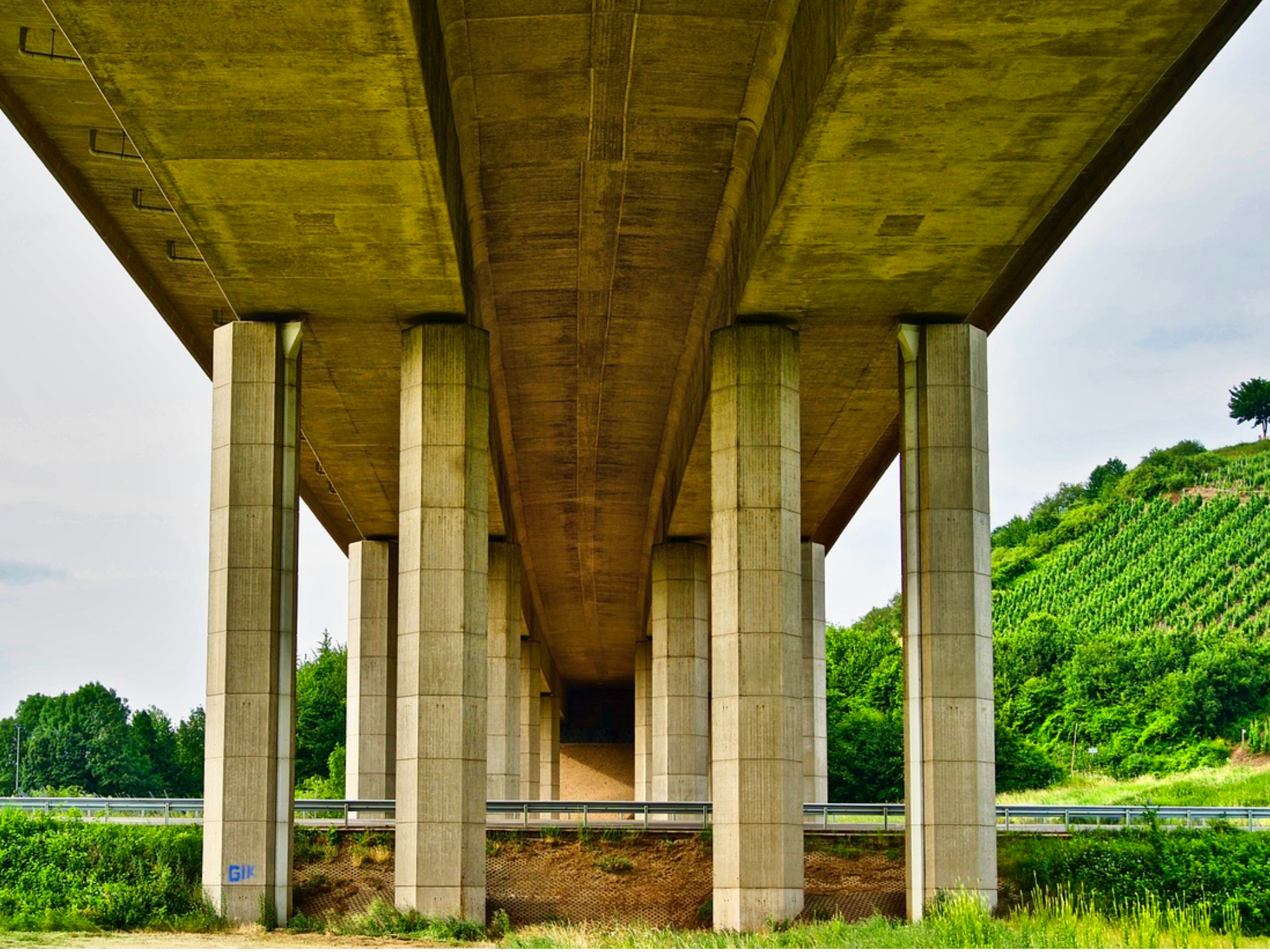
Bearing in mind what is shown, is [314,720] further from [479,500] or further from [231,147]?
A: [231,147]

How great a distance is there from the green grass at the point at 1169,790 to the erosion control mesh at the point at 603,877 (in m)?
37.8

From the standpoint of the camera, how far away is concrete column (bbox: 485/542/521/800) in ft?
177

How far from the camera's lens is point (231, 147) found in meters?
24.2

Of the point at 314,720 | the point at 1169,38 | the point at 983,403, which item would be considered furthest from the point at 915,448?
the point at 314,720

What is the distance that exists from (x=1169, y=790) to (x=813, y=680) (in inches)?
1097

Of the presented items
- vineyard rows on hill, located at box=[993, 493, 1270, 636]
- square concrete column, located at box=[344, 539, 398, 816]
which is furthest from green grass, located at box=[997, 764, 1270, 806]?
square concrete column, located at box=[344, 539, 398, 816]

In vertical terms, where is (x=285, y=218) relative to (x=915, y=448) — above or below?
above

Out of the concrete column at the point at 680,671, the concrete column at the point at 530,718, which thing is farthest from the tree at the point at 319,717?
the concrete column at the point at 680,671

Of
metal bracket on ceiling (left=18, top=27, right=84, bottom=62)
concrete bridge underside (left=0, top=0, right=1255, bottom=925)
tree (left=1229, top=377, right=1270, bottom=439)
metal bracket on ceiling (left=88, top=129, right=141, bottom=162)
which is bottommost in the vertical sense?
concrete bridge underside (left=0, top=0, right=1255, bottom=925)

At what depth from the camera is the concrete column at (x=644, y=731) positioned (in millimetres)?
70125

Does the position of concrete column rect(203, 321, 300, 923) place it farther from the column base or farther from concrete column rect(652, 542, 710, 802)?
concrete column rect(652, 542, 710, 802)

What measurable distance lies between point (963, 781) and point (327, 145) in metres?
14.9

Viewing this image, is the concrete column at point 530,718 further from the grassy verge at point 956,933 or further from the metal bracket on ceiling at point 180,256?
the grassy verge at point 956,933

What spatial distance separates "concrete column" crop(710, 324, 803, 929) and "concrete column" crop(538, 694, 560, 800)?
51.1 metres
